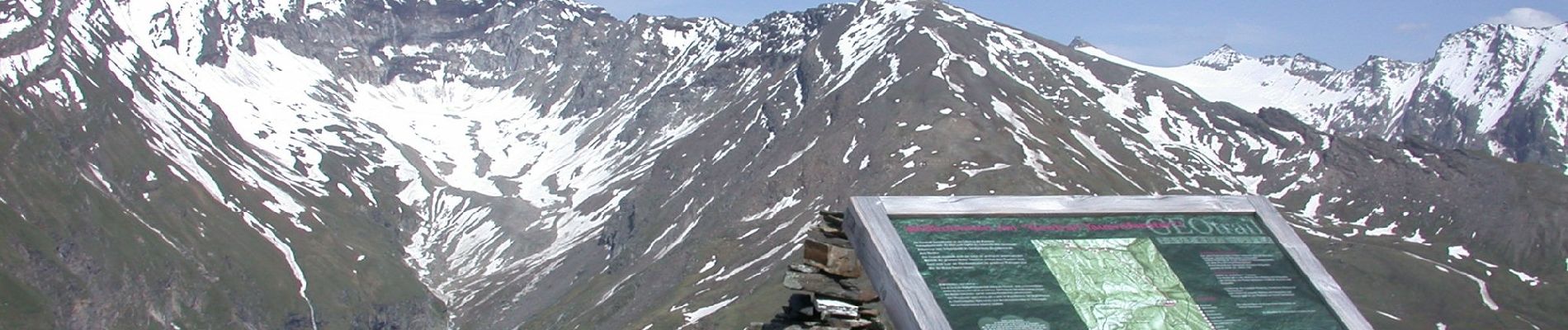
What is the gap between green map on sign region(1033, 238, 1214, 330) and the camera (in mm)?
16938

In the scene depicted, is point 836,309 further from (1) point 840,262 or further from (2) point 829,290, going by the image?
(1) point 840,262

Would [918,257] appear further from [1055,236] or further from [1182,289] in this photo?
[1182,289]

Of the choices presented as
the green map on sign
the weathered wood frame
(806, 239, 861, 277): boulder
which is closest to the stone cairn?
(806, 239, 861, 277): boulder

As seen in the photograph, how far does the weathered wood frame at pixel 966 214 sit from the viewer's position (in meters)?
16.7

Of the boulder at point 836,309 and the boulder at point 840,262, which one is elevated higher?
the boulder at point 840,262

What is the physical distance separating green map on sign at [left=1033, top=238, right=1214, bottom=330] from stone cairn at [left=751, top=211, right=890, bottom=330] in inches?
83.4

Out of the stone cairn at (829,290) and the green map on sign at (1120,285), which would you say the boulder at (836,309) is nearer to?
the stone cairn at (829,290)

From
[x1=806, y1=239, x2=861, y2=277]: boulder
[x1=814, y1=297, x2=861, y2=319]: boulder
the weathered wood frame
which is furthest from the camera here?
[x1=806, y1=239, x2=861, y2=277]: boulder

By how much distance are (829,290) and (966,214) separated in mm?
1846

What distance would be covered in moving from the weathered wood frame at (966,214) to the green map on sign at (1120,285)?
0.59 metres

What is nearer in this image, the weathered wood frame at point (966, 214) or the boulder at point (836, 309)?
the weathered wood frame at point (966, 214)

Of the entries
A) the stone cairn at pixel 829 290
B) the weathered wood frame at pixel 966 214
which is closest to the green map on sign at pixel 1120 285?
the weathered wood frame at pixel 966 214

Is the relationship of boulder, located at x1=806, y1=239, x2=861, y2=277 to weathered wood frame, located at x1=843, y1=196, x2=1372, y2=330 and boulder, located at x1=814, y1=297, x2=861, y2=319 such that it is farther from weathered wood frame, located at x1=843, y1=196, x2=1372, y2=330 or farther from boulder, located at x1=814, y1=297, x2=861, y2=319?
boulder, located at x1=814, y1=297, x2=861, y2=319

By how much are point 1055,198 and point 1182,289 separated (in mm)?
1767
